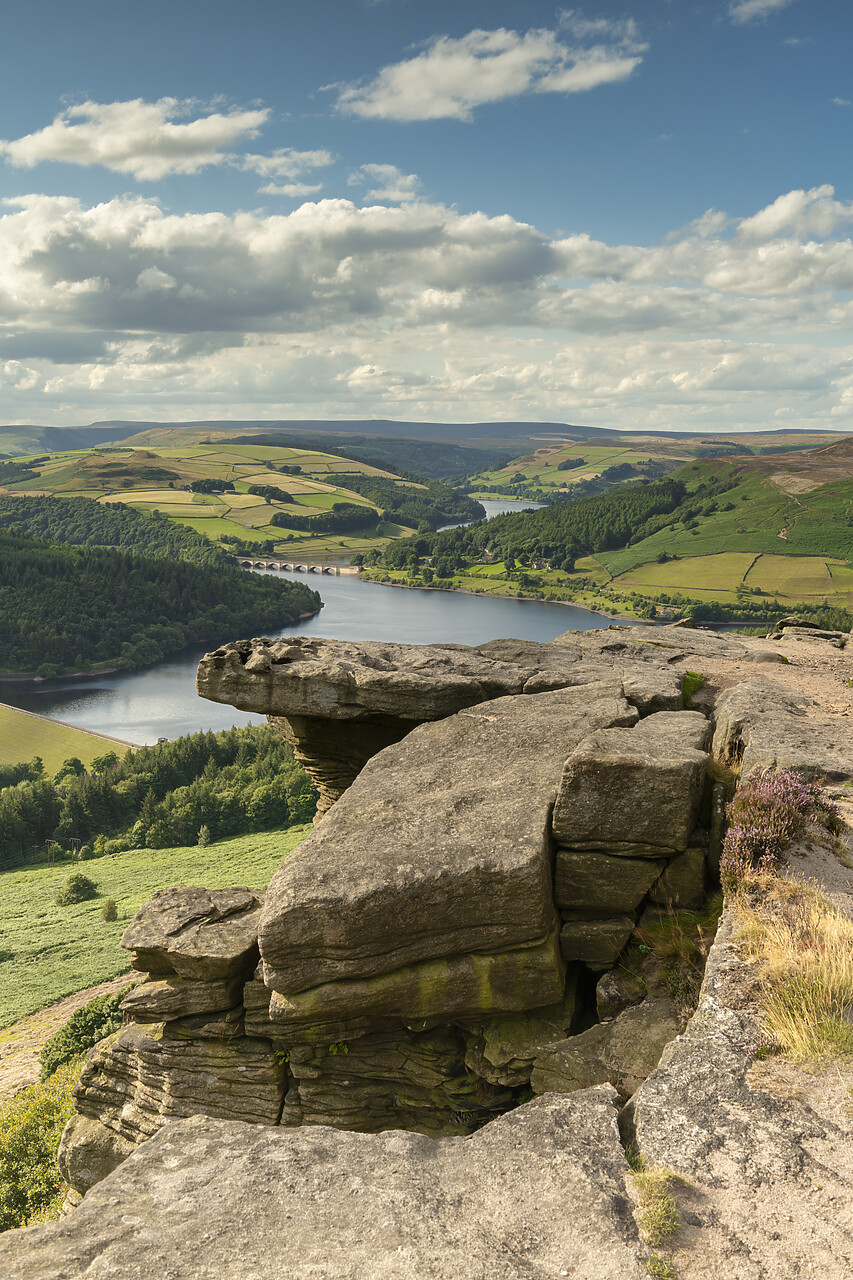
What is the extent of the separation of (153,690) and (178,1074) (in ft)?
533

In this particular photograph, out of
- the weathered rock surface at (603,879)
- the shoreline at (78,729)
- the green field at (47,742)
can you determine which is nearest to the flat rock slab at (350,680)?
the weathered rock surface at (603,879)

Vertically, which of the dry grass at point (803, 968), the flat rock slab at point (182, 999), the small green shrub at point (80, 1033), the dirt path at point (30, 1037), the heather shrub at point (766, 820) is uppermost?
the heather shrub at point (766, 820)

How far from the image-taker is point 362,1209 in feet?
21.3

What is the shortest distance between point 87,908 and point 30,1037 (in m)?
28.9

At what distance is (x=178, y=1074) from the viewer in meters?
13.5

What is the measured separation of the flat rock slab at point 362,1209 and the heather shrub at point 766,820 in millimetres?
3988

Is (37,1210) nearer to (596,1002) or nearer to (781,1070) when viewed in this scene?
(596,1002)

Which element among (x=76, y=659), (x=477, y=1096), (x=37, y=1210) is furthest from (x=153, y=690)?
(x=477, y=1096)

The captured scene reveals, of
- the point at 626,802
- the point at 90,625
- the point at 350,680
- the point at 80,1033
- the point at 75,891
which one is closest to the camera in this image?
the point at 626,802

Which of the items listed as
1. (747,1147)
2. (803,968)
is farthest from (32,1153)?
(803,968)

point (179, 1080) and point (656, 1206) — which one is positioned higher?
point (656, 1206)

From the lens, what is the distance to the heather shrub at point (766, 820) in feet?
33.6

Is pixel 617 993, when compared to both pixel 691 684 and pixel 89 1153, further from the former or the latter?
pixel 89 1153

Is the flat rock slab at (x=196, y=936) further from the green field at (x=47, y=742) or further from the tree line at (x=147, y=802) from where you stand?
the green field at (x=47, y=742)
